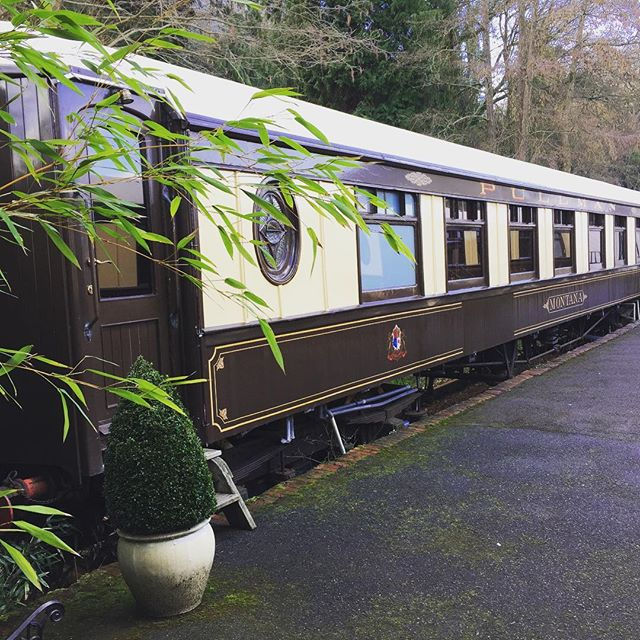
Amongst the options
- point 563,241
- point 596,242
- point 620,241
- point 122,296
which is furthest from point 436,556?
point 620,241

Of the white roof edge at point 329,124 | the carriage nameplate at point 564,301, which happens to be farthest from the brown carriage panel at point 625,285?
the white roof edge at point 329,124

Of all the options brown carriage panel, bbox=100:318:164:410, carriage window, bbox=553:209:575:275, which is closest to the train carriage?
brown carriage panel, bbox=100:318:164:410

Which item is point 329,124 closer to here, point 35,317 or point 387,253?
point 387,253

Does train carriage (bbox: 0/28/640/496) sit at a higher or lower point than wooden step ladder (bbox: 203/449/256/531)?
higher

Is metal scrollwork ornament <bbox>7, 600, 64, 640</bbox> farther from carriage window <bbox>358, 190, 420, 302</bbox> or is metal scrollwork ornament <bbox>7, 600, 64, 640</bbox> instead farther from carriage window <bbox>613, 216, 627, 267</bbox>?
carriage window <bbox>613, 216, 627, 267</bbox>

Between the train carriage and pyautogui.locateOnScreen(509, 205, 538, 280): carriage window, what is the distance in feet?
→ 0.10

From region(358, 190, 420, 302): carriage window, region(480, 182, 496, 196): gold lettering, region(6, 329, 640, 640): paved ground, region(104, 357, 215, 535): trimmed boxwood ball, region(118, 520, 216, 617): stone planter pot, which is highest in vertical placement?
region(480, 182, 496, 196): gold lettering

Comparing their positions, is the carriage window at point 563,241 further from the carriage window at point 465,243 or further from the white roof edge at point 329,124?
the carriage window at point 465,243

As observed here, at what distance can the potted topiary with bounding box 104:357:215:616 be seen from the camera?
3176mm

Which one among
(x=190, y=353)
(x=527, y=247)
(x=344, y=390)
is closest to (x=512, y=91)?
(x=527, y=247)

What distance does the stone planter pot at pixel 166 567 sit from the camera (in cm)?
317

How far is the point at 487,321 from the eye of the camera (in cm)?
846

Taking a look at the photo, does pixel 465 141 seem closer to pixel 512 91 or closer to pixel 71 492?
pixel 512 91

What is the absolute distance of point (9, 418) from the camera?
3.92m
